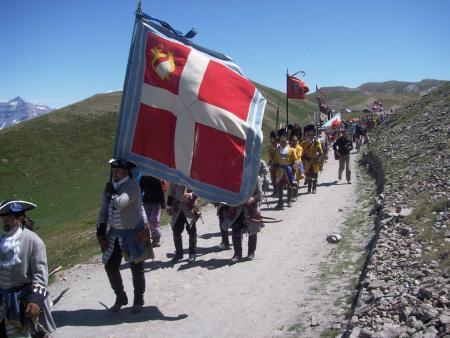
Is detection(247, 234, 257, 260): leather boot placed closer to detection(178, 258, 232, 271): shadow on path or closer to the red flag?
detection(178, 258, 232, 271): shadow on path

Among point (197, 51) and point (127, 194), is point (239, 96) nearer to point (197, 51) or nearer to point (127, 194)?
point (197, 51)

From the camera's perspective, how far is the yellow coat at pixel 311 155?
55.4 feet

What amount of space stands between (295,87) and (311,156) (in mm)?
2459

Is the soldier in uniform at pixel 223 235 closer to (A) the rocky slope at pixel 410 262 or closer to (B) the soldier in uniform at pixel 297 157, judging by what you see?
(A) the rocky slope at pixel 410 262

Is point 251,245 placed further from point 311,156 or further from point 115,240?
point 311,156

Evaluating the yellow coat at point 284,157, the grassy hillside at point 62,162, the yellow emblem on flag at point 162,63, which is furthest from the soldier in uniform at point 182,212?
the grassy hillside at point 62,162

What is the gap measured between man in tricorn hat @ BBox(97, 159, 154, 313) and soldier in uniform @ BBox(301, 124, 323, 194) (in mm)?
11076

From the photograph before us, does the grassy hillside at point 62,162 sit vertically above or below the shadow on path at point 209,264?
above

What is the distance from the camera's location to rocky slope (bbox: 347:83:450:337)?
5.16 metres

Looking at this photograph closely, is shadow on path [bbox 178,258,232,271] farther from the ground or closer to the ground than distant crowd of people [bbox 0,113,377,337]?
closer to the ground

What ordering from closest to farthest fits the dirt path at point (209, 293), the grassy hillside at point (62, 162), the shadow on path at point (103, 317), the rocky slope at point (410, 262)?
the rocky slope at point (410, 262)
the dirt path at point (209, 293)
the shadow on path at point (103, 317)
the grassy hillside at point (62, 162)

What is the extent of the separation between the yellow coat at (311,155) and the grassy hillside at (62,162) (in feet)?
22.2

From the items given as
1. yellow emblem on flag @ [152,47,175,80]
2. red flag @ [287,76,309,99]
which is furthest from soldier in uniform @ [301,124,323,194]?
yellow emblem on flag @ [152,47,175,80]

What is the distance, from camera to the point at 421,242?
305 inches
